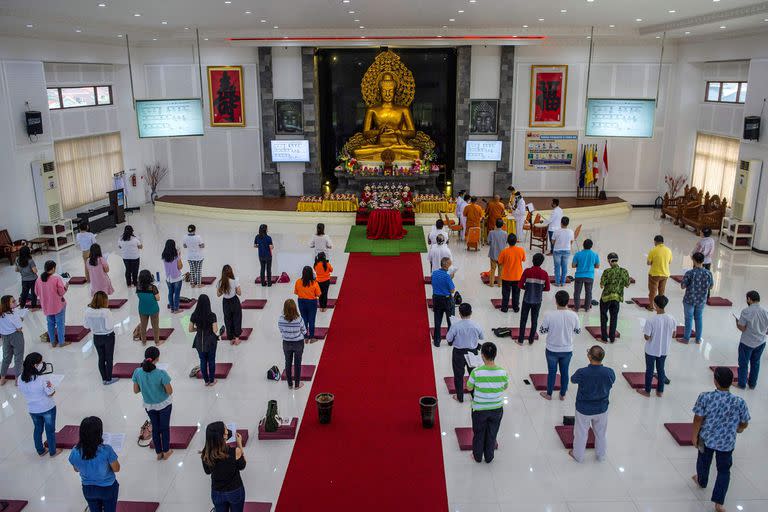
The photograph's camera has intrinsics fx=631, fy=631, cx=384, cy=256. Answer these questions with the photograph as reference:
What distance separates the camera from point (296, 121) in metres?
20.8

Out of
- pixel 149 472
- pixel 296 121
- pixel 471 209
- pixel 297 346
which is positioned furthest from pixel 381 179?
pixel 149 472

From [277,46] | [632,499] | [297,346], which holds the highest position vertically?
[277,46]

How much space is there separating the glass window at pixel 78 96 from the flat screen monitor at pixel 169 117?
2.59 meters

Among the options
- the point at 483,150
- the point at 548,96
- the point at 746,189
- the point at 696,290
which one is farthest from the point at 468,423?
the point at 548,96

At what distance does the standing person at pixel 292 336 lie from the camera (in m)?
7.70

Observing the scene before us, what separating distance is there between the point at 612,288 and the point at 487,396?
12.8 ft

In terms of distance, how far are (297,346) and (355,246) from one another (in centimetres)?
788

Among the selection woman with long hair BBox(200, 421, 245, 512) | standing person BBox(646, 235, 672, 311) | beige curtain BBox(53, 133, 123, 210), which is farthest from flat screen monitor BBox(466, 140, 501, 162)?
woman with long hair BBox(200, 421, 245, 512)

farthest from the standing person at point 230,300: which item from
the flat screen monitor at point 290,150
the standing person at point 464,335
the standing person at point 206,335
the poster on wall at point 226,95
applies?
the poster on wall at point 226,95

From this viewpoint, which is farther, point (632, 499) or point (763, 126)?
point (763, 126)

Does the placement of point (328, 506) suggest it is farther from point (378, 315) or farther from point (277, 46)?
point (277, 46)

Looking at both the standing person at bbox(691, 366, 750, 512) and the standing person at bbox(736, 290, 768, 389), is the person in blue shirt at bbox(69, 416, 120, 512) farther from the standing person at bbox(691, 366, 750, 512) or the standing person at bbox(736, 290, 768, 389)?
the standing person at bbox(736, 290, 768, 389)

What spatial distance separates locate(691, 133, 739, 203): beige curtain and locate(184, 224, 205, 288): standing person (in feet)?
45.3

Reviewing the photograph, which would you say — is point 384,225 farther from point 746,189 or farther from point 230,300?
point 746,189
